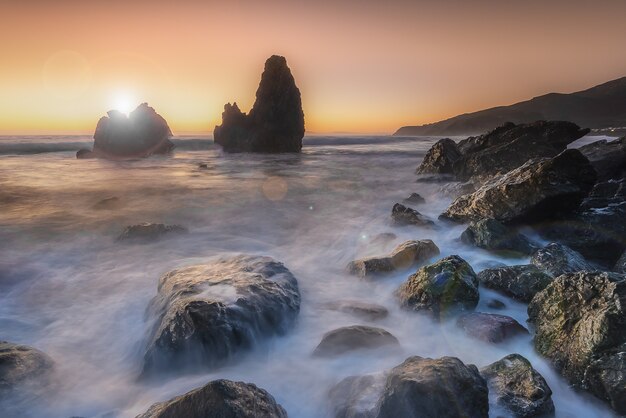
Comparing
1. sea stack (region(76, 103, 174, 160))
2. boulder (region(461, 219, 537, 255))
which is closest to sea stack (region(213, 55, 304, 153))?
sea stack (region(76, 103, 174, 160))

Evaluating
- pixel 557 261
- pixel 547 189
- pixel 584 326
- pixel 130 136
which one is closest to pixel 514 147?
pixel 547 189

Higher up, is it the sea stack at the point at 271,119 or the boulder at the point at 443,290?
the sea stack at the point at 271,119

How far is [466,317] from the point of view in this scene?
188 inches

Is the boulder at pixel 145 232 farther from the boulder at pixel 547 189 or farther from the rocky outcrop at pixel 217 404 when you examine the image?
the boulder at pixel 547 189

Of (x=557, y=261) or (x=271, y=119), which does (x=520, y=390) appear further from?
(x=271, y=119)

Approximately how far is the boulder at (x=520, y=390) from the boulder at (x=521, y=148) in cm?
1036

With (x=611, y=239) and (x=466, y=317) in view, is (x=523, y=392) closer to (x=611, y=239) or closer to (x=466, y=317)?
(x=466, y=317)

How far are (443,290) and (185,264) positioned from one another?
511 centimetres

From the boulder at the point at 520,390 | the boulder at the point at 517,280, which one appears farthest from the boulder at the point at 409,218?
the boulder at the point at 520,390

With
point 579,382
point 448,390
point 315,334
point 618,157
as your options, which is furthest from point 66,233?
point 618,157

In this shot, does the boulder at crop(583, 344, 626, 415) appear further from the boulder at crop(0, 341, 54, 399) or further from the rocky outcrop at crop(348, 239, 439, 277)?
the boulder at crop(0, 341, 54, 399)

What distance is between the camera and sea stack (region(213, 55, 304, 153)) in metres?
50.9

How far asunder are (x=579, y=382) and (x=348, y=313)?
2.82 m

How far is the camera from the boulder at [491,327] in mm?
4410
